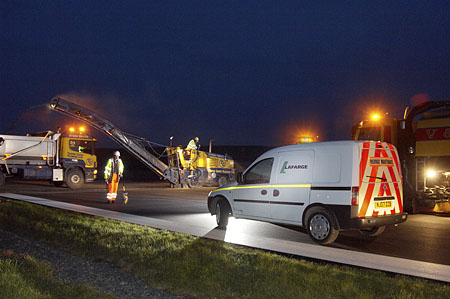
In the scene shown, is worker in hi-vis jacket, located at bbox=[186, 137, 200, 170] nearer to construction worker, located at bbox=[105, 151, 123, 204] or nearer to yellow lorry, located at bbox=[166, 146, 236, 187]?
yellow lorry, located at bbox=[166, 146, 236, 187]

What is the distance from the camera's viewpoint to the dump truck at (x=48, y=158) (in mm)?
24969

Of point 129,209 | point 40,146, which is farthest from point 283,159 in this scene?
point 40,146

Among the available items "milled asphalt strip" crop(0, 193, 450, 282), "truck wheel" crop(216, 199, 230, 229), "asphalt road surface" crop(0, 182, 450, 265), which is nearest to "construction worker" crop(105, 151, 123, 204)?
"asphalt road surface" crop(0, 182, 450, 265)

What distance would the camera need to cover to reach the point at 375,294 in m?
5.04

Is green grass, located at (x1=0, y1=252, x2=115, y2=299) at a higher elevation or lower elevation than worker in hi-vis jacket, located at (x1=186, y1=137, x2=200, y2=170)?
lower

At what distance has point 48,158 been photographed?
25641 millimetres

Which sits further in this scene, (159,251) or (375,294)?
(159,251)

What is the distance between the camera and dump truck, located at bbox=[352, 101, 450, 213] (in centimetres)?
1356

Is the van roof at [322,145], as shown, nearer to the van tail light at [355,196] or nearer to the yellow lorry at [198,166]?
the van tail light at [355,196]

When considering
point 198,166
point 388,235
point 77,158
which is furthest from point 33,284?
point 198,166

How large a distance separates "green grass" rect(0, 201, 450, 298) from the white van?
5.76 ft

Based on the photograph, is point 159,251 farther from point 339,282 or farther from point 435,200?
point 435,200

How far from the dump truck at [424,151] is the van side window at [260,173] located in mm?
5915

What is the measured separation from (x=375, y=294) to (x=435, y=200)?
1000cm
